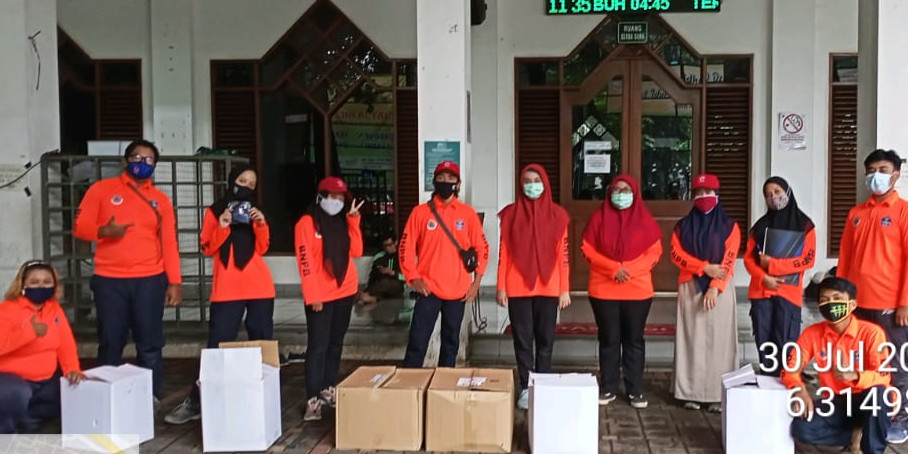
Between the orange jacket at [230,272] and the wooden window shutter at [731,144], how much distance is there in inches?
205

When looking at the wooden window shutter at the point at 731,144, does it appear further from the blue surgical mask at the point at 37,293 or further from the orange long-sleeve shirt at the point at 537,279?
the blue surgical mask at the point at 37,293

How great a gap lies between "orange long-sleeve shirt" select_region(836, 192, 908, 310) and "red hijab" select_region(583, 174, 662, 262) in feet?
3.79

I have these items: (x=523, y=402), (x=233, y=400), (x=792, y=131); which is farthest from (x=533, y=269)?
(x=792, y=131)

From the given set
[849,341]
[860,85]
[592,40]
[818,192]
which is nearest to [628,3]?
[592,40]

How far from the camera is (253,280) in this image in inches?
182

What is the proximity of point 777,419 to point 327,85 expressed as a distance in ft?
19.6

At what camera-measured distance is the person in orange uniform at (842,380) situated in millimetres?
3811

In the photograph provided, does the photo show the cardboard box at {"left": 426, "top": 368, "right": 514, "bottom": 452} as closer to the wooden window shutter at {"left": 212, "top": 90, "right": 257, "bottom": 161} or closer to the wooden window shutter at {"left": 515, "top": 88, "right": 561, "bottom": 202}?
the wooden window shutter at {"left": 515, "top": 88, "right": 561, "bottom": 202}

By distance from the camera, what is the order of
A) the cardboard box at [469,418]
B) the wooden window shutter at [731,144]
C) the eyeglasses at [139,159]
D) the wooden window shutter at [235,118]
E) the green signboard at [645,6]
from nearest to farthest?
the cardboard box at [469,418] < the eyeglasses at [139,159] < the green signboard at [645,6] < the wooden window shutter at [731,144] < the wooden window shutter at [235,118]

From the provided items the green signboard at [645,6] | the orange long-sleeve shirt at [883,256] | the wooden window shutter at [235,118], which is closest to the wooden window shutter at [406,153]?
the wooden window shutter at [235,118]

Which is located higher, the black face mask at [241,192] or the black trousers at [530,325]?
the black face mask at [241,192]

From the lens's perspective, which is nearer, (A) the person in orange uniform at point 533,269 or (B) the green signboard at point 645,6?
(A) the person in orange uniform at point 533,269

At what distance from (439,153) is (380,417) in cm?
232

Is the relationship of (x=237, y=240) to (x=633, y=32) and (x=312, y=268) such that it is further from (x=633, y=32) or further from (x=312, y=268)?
(x=633, y=32)
